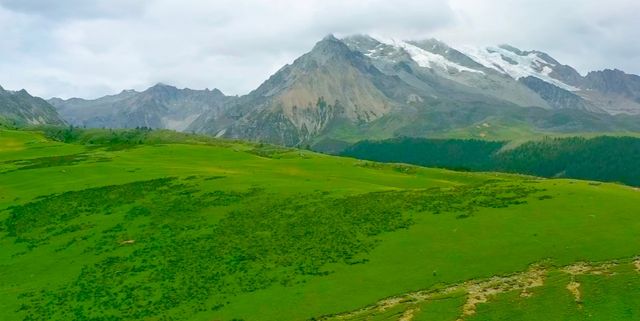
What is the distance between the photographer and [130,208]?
282 ft

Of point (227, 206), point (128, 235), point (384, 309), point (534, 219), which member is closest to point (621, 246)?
point (534, 219)

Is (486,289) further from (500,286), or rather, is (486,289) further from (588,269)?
(588,269)

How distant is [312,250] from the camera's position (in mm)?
62344

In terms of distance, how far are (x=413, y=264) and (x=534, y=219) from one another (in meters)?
18.1

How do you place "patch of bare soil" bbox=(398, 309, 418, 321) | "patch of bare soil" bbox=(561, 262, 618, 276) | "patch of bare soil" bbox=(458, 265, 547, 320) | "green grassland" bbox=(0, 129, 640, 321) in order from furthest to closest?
"patch of bare soil" bbox=(561, 262, 618, 276)
"green grassland" bbox=(0, 129, 640, 321)
"patch of bare soil" bbox=(458, 265, 547, 320)
"patch of bare soil" bbox=(398, 309, 418, 321)

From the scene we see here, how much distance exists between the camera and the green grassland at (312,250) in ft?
156

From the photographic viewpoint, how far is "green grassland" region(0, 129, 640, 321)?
47688 millimetres

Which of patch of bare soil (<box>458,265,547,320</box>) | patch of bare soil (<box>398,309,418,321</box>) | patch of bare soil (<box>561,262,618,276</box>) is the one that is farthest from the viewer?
patch of bare soil (<box>561,262,618,276</box>)

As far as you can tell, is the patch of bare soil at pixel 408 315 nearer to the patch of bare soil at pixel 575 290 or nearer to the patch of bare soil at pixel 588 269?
the patch of bare soil at pixel 575 290

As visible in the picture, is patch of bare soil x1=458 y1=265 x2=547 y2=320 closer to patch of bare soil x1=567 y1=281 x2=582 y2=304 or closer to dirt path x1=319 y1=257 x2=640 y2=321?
dirt path x1=319 y1=257 x2=640 y2=321

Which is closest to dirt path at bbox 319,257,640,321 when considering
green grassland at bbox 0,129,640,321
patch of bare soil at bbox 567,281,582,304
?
patch of bare soil at bbox 567,281,582,304

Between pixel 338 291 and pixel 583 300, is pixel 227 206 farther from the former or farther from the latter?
pixel 583 300

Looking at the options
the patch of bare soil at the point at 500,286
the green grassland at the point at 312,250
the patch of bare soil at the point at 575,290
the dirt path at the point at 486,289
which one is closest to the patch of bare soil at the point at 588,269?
the dirt path at the point at 486,289

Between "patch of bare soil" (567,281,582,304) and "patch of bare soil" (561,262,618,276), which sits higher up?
"patch of bare soil" (561,262,618,276)
